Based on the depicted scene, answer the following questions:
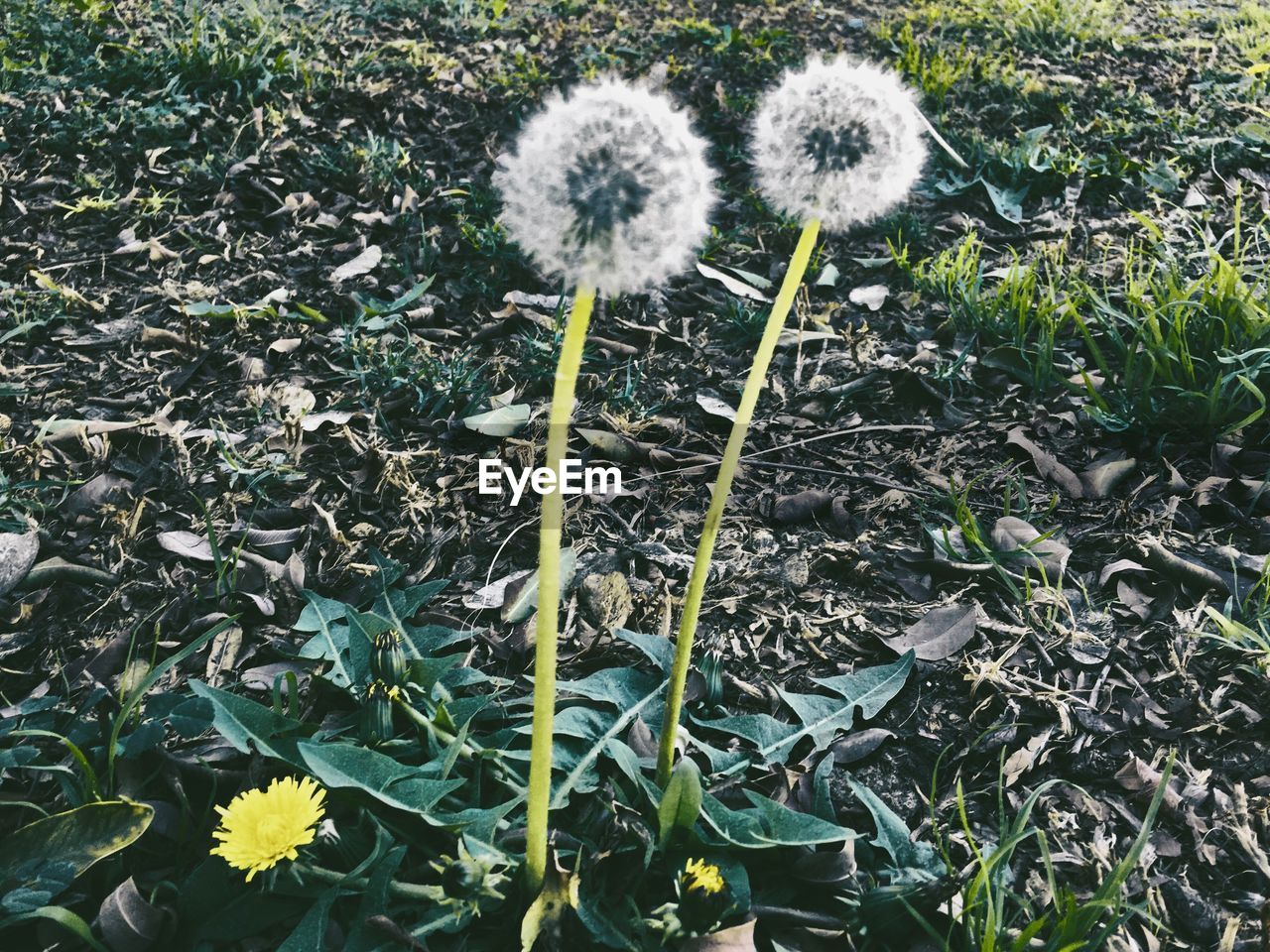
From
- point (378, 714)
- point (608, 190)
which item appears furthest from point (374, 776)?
point (608, 190)

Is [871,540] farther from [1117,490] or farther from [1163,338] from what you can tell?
[1163,338]

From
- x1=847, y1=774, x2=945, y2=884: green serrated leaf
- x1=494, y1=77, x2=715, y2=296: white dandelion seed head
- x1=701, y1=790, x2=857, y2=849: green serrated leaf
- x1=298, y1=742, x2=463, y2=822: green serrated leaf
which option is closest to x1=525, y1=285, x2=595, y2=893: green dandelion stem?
x1=494, y1=77, x2=715, y2=296: white dandelion seed head

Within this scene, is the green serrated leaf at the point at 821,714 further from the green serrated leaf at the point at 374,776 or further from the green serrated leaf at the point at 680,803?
the green serrated leaf at the point at 374,776

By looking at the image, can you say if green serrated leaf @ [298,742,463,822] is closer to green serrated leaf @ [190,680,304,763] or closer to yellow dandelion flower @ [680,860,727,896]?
green serrated leaf @ [190,680,304,763]

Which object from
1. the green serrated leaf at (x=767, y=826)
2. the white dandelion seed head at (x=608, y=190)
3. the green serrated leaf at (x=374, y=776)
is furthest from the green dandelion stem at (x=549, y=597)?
the green serrated leaf at (x=767, y=826)

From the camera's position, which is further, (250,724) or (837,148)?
(250,724)

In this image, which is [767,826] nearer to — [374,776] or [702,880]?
[702,880]

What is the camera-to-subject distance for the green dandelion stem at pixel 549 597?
44.6 inches

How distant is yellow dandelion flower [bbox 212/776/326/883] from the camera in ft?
4.50

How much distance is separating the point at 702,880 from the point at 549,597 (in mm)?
519

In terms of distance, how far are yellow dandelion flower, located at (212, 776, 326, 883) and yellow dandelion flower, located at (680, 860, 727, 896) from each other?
58 centimetres

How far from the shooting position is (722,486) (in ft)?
4.42

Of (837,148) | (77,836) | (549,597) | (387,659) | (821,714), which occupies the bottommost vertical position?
(821,714)

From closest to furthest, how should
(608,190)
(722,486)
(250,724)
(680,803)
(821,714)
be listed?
(608,190)
(722,486)
(680,803)
(250,724)
(821,714)
